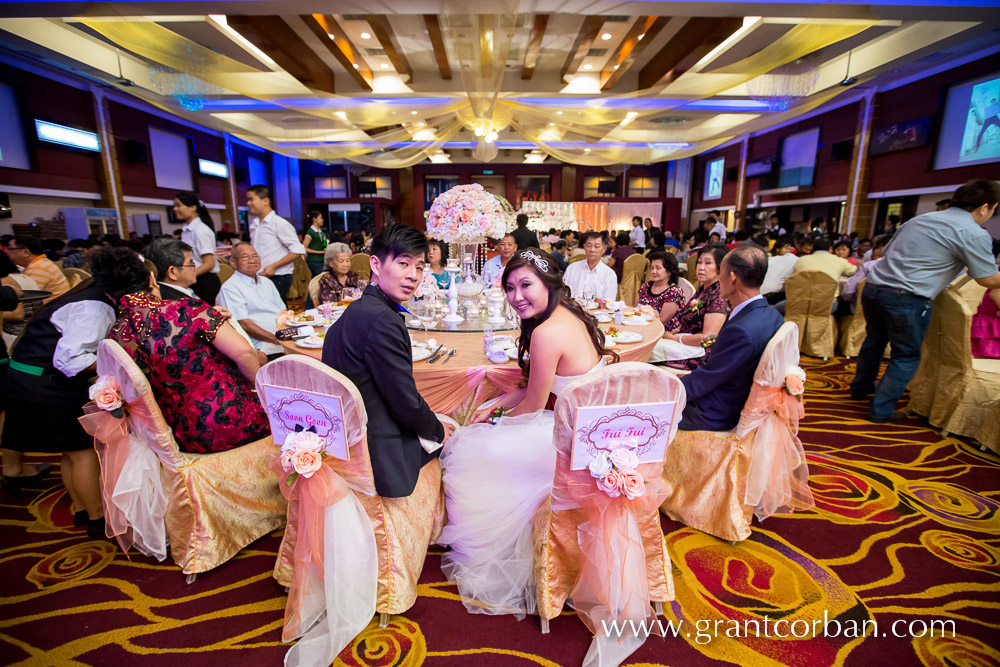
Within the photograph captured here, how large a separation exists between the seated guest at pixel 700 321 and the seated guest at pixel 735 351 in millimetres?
625

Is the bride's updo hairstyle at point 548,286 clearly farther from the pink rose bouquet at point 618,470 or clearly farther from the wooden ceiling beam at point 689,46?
the wooden ceiling beam at point 689,46

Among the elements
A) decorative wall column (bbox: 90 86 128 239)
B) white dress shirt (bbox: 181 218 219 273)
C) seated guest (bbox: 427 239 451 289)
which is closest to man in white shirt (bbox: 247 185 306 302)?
white dress shirt (bbox: 181 218 219 273)

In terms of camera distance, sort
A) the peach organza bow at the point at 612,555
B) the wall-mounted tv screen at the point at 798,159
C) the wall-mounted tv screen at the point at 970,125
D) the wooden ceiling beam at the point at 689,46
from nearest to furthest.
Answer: the peach organza bow at the point at 612,555
the wooden ceiling beam at the point at 689,46
the wall-mounted tv screen at the point at 970,125
the wall-mounted tv screen at the point at 798,159

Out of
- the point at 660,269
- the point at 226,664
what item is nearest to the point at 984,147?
the point at 660,269

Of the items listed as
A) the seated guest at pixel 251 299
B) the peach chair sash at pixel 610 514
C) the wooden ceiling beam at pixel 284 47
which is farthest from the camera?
the wooden ceiling beam at pixel 284 47

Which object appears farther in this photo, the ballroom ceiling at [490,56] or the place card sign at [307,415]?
the ballroom ceiling at [490,56]

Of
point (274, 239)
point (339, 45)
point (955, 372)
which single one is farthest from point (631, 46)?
point (955, 372)

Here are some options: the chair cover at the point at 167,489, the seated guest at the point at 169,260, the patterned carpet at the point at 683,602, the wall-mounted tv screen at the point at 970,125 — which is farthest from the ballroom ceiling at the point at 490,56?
the patterned carpet at the point at 683,602

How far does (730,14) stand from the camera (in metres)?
4.35

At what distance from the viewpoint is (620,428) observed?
126 cm

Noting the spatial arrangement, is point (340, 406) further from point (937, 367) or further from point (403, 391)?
point (937, 367)

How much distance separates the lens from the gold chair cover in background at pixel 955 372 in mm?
2727

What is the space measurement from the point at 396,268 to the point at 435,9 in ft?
12.5

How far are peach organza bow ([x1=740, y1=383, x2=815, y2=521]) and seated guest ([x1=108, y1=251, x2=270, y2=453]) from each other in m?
2.13
